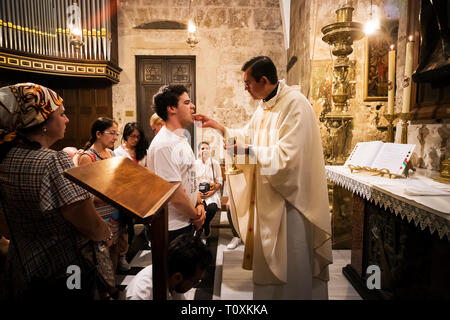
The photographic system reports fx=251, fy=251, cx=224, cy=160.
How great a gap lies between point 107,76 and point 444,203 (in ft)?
21.9

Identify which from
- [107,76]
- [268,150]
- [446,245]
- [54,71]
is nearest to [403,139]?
[446,245]

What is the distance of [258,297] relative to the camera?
6.31ft

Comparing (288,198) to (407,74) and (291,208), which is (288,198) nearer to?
(291,208)

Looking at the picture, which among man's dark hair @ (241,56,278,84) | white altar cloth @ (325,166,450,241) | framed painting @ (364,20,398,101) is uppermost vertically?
framed painting @ (364,20,398,101)

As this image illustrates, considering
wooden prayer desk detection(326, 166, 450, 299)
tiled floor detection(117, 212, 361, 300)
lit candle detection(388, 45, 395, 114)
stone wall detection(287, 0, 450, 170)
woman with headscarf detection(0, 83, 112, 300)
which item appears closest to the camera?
woman with headscarf detection(0, 83, 112, 300)

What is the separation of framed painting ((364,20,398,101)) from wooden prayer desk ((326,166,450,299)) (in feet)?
7.25

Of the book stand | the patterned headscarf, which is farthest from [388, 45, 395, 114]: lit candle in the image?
the patterned headscarf

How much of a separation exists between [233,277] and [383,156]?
80.2 inches

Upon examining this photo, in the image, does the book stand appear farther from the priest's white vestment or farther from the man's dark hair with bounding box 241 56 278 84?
the man's dark hair with bounding box 241 56 278 84

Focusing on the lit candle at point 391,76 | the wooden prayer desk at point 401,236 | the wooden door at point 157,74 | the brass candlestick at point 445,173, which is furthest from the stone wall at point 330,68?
the wooden door at point 157,74

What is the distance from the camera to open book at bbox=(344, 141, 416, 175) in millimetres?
2188

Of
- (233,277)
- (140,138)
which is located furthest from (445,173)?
(140,138)

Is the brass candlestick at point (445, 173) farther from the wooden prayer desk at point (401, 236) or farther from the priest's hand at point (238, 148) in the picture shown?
the priest's hand at point (238, 148)

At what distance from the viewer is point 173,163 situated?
193 cm
